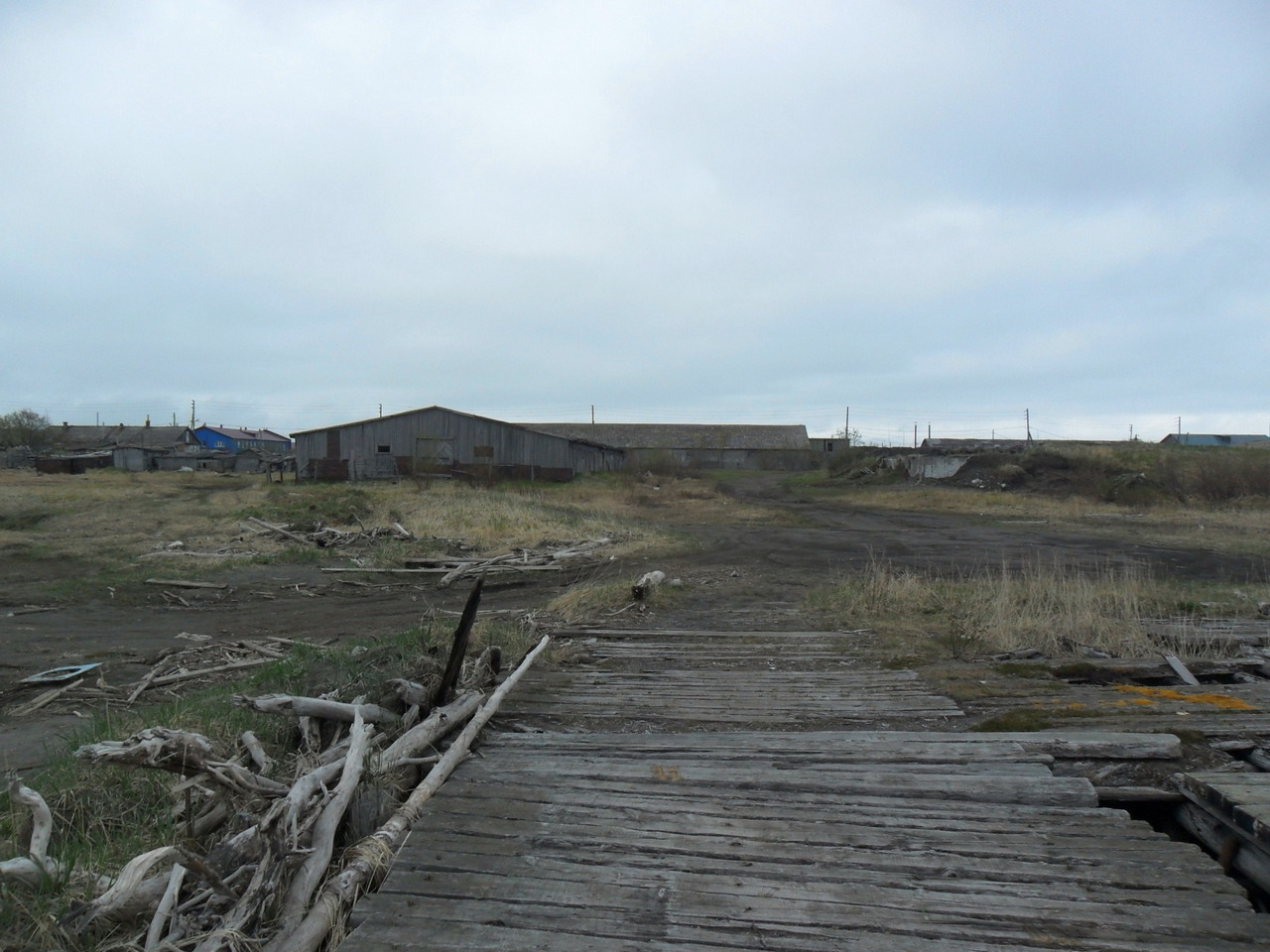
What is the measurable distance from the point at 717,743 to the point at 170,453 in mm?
66647

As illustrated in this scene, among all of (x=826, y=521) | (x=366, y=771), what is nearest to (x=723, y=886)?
(x=366, y=771)

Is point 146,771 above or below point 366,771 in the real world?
below

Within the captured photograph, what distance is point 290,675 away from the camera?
721 centimetres

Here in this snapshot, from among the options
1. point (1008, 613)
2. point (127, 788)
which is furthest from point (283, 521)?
point (1008, 613)

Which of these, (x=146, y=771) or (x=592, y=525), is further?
(x=592, y=525)

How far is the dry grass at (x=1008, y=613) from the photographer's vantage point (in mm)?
7770

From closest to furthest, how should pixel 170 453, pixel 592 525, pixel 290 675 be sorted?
pixel 290 675 < pixel 592 525 < pixel 170 453

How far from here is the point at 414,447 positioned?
Answer: 39594 millimetres

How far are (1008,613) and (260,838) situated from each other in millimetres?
7737

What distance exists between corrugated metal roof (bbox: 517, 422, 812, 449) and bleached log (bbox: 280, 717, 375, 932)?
218 ft

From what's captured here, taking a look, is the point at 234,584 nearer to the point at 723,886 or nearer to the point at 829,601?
the point at 829,601

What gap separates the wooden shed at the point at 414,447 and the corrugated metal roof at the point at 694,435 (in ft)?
96.4

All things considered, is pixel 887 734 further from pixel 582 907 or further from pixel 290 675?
pixel 290 675

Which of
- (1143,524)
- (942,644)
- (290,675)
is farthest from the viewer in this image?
(1143,524)
